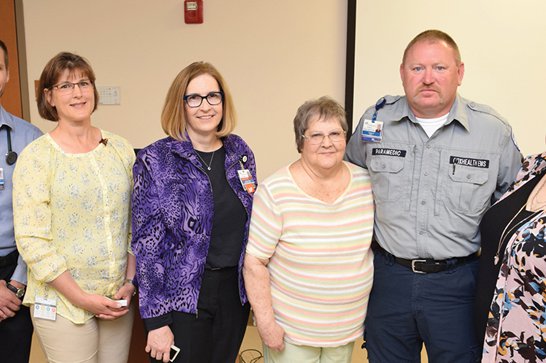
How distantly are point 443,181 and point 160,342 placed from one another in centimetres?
116

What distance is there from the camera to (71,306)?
5.31 feet

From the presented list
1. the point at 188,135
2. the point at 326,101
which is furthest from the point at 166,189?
the point at 326,101

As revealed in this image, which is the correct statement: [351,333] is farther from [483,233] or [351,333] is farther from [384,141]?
[384,141]

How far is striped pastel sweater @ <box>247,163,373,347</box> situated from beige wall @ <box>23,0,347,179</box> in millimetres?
1659

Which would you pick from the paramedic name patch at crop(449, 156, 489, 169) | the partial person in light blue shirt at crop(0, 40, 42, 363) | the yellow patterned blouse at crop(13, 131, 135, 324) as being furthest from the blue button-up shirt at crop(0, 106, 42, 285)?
the paramedic name patch at crop(449, 156, 489, 169)

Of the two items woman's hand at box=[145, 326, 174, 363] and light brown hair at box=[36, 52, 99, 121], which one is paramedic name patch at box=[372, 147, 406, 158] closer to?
woman's hand at box=[145, 326, 174, 363]

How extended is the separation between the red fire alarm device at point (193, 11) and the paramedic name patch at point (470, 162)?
7.38 ft

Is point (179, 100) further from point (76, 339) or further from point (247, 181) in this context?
point (76, 339)

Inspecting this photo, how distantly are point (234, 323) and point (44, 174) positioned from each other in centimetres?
87

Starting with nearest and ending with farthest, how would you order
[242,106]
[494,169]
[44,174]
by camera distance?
[44,174] → [494,169] → [242,106]

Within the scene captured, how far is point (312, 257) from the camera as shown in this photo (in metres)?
1.61

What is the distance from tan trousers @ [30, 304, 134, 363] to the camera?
1621mm

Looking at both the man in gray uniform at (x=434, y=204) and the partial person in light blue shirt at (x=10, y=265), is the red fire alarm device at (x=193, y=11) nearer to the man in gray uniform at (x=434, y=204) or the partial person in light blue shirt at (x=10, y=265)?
the partial person in light blue shirt at (x=10, y=265)

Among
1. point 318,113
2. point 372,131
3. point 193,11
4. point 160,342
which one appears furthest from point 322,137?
point 193,11
